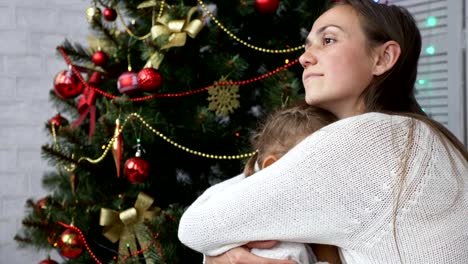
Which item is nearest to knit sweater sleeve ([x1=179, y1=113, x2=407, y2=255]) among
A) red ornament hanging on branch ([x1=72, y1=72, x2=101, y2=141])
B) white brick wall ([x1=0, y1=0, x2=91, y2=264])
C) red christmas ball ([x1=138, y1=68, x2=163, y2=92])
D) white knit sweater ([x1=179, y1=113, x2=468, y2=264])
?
white knit sweater ([x1=179, y1=113, x2=468, y2=264])

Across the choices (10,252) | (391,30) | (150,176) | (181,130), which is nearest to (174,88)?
(181,130)

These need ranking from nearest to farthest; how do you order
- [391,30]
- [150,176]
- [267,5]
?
[391,30] → [267,5] → [150,176]

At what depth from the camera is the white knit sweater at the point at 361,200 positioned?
1065 mm

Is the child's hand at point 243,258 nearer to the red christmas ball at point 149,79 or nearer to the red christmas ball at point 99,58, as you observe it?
the red christmas ball at point 149,79

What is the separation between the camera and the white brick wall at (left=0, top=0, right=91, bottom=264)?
3.06m

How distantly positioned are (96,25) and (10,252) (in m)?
1.38

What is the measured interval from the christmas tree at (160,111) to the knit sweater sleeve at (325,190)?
0.80 metres

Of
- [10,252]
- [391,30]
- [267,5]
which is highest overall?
[391,30]

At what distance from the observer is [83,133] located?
7.07ft

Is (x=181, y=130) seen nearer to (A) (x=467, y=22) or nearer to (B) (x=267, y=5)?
(B) (x=267, y=5)

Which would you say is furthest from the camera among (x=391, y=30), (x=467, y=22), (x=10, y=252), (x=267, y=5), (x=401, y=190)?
(x=10, y=252)

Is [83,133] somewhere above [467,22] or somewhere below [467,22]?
below

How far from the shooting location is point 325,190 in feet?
3.49

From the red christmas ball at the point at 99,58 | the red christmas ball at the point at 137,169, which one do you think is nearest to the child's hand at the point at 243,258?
the red christmas ball at the point at 137,169
